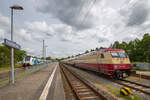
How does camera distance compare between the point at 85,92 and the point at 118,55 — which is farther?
the point at 118,55

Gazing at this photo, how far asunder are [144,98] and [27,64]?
30.3 metres

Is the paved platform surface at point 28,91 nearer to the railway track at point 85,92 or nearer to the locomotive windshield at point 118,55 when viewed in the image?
the railway track at point 85,92

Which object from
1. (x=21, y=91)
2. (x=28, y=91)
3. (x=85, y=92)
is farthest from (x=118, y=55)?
(x=21, y=91)

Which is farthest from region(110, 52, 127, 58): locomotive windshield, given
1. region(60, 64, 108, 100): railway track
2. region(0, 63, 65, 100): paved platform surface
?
region(0, 63, 65, 100): paved platform surface

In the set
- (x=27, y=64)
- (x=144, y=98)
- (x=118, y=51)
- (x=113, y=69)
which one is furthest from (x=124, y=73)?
(x=27, y=64)

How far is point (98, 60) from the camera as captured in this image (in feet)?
37.9

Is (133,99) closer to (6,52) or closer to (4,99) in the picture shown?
(4,99)

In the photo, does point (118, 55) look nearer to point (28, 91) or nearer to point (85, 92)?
point (85, 92)

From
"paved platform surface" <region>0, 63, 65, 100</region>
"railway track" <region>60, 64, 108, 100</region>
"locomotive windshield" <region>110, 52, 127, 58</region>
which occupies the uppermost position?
"locomotive windshield" <region>110, 52, 127, 58</region>

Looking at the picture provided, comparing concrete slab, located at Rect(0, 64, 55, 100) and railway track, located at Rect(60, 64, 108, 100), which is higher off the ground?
concrete slab, located at Rect(0, 64, 55, 100)

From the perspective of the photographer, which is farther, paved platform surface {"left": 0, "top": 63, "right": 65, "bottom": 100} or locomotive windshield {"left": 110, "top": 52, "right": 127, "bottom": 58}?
locomotive windshield {"left": 110, "top": 52, "right": 127, "bottom": 58}

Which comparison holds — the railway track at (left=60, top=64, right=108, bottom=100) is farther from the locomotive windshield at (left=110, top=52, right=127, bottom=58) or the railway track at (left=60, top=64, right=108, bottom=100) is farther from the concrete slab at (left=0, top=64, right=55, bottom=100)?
the locomotive windshield at (left=110, top=52, right=127, bottom=58)

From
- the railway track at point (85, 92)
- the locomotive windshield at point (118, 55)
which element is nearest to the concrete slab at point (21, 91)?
the railway track at point (85, 92)

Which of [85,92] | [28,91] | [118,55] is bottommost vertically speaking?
[85,92]
